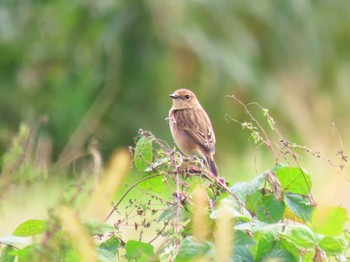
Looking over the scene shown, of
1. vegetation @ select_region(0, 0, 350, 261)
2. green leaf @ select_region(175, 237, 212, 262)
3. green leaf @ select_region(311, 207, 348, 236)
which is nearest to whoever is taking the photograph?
green leaf @ select_region(175, 237, 212, 262)

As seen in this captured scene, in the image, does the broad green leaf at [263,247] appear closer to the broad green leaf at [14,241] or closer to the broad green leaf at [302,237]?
the broad green leaf at [302,237]

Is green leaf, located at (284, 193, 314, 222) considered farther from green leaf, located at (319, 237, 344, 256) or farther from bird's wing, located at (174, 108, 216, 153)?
bird's wing, located at (174, 108, 216, 153)

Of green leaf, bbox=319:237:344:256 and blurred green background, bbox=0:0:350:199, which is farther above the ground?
blurred green background, bbox=0:0:350:199

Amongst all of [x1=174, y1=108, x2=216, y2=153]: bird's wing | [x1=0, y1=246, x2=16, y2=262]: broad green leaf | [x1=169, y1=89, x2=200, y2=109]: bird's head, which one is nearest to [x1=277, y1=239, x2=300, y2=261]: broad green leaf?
[x1=0, y1=246, x2=16, y2=262]: broad green leaf

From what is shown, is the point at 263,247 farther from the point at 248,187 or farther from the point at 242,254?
the point at 248,187

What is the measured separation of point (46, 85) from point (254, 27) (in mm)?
2828

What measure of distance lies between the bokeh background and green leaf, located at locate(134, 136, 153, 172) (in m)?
8.80

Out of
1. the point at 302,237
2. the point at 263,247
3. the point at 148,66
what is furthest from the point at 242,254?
the point at 148,66

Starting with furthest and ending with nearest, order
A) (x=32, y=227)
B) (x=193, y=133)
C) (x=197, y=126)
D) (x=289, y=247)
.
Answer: (x=197, y=126), (x=193, y=133), (x=32, y=227), (x=289, y=247)

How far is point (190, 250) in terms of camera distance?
9.37 feet

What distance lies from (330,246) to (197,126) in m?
4.27

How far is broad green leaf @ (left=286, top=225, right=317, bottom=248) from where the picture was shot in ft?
9.40

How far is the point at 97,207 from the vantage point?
2.60 metres

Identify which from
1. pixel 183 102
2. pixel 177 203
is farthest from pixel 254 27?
pixel 177 203
